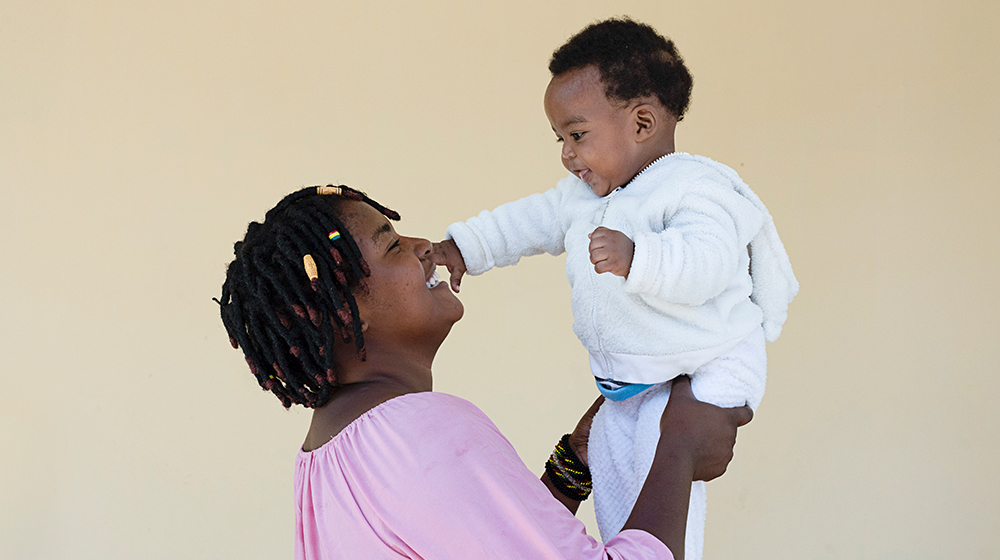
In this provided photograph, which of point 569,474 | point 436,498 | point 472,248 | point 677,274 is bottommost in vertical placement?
point 569,474

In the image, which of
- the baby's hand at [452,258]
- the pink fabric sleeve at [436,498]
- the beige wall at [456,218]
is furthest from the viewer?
the beige wall at [456,218]

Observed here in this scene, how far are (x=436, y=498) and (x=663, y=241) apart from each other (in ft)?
1.54

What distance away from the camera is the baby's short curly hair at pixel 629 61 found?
130cm

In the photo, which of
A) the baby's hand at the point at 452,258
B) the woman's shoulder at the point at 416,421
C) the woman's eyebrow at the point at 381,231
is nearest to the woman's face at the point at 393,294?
the woman's eyebrow at the point at 381,231

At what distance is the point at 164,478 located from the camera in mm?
2607

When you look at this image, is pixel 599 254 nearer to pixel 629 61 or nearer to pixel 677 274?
pixel 677 274

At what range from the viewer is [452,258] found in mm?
1448

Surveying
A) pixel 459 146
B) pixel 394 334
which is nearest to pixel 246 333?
pixel 394 334

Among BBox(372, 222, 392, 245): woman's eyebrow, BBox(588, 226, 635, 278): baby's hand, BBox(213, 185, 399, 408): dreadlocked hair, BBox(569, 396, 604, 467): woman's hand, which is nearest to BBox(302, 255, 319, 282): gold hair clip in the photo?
BBox(213, 185, 399, 408): dreadlocked hair

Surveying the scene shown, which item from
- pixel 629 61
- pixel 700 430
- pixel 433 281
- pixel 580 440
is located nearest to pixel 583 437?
pixel 580 440

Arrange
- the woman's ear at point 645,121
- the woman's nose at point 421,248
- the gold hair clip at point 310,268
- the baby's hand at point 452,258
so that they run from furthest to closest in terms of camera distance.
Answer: the baby's hand at point 452,258 → the woman's ear at point 645,121 → the woman's nose at point 421,248 → the gold hair clip at point 310,268

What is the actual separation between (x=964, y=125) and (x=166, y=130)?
8.58ft

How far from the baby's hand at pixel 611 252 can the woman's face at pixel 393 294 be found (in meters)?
0.23

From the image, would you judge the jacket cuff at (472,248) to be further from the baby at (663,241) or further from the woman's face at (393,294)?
the woman's face at (393,294)
